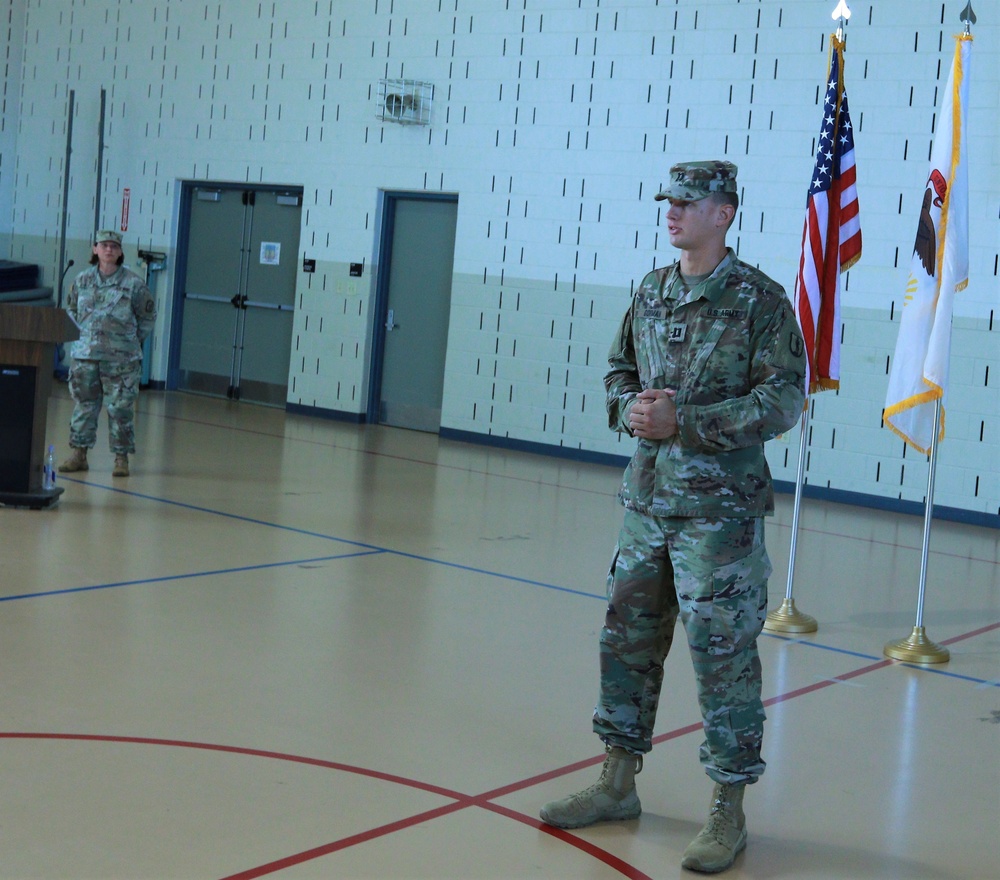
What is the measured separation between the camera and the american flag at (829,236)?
243 inches

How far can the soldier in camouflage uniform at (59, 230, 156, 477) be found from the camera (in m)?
8.69

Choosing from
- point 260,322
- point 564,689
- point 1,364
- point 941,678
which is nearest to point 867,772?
point 564,689

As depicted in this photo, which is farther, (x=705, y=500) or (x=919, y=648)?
(x=919, y=648)

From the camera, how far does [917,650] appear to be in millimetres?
5531

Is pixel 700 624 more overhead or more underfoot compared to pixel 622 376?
more underfoot

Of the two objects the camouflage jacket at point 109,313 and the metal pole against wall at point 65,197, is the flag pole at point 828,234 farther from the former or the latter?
the metal pole against wall at point 65,197

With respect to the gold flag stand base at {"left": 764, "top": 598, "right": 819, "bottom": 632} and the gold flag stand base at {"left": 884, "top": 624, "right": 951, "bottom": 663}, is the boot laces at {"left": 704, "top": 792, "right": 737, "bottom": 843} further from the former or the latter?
the gold flag stand base at {"left": 764, "top": 598, "right": 819, "bottom": 632}

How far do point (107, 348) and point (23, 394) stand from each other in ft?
4.82

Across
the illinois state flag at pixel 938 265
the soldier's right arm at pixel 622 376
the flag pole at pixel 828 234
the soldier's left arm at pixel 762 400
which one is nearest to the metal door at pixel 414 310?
the flag pole at pixel 828 234

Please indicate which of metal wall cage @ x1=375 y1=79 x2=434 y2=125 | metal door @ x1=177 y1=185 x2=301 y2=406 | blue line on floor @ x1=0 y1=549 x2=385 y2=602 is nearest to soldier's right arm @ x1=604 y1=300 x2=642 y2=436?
blue line on floor @ x1=0 y1=549 x2=385 y2=602

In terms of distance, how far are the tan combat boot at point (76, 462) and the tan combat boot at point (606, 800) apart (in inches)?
250

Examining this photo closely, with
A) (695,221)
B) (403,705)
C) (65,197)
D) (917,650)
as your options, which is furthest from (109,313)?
(65,197)

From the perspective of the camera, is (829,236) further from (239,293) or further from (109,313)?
(239,293)

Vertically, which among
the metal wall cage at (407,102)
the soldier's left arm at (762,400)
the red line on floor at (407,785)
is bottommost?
the red line on floor at (407,785)
